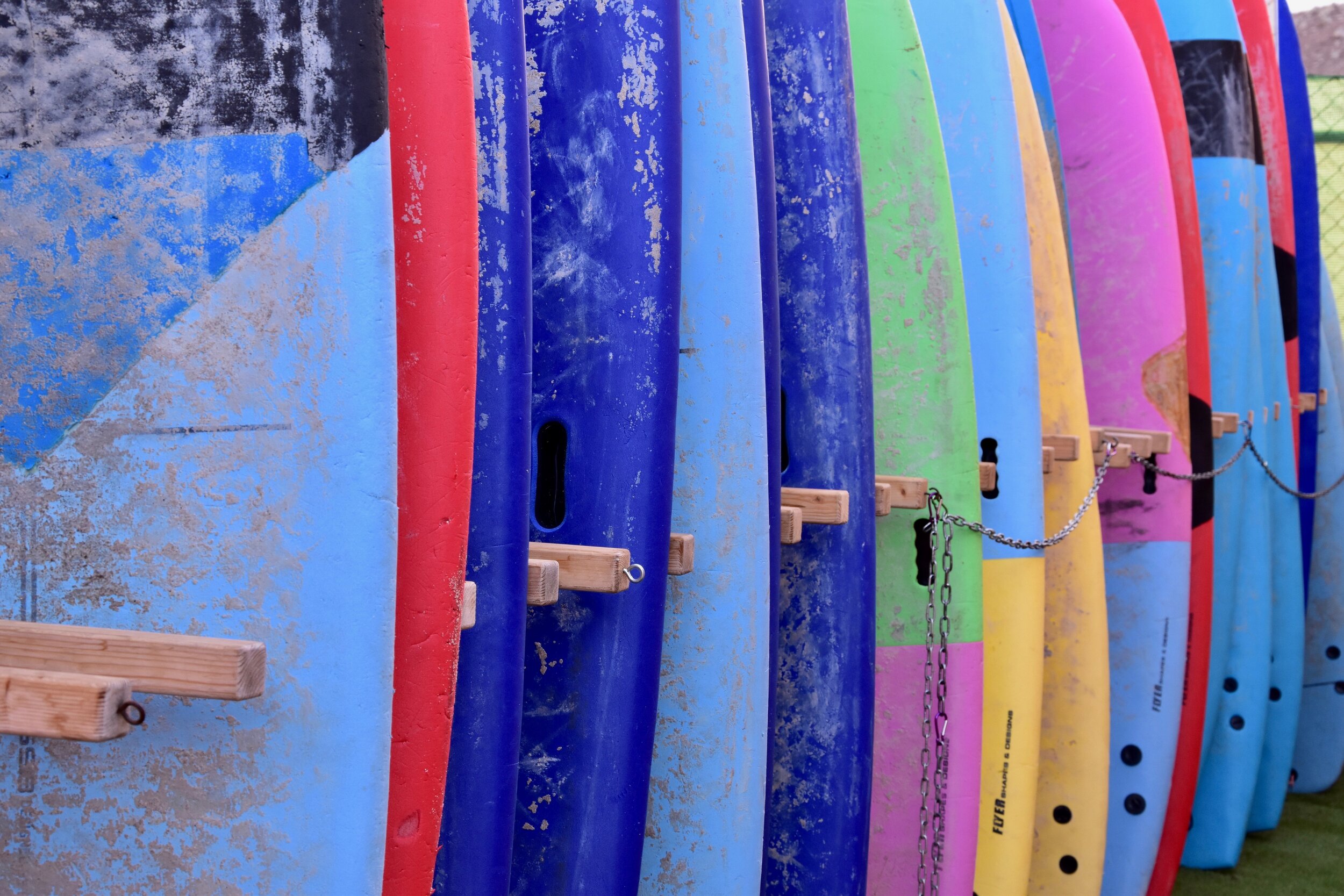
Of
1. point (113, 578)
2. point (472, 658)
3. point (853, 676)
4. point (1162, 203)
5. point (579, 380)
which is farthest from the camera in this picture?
point (1162, 203)

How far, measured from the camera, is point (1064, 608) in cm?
301

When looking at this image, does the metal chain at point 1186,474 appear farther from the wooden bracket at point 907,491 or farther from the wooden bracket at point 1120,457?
the wooden bracket at point 907,491

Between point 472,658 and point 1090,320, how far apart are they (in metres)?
2.43

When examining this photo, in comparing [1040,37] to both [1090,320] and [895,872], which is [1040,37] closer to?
[1090,320]

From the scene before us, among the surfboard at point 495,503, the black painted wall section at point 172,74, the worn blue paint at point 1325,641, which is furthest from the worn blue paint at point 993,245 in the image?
the worn blue paint at point 1325,641

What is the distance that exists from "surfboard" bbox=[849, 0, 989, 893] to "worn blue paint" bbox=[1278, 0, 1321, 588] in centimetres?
259

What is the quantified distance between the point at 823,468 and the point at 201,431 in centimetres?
128

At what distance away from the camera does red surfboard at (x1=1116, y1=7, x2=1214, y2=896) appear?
3.38 m

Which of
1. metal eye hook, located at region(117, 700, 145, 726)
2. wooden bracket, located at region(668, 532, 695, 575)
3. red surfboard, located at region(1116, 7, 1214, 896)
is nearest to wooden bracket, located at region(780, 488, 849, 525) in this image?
wooden bracket, located at region(668, 532, 695, 575)

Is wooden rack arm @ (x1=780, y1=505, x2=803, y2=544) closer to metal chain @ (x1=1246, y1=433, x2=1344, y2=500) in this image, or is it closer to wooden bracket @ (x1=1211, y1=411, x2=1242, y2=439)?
wooden bracket @ (x1=1211, y1=411, x2=1242, y2=439)

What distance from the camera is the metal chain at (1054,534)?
2.47m

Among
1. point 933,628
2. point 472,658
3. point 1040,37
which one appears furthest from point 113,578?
point 1040,37

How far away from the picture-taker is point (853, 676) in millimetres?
2242

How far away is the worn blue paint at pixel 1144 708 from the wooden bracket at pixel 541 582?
2.26 meters
